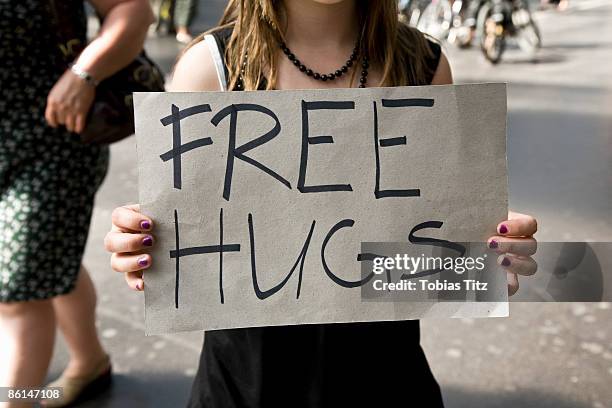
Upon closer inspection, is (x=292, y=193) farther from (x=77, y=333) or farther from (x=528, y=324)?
(x=528, y=324)

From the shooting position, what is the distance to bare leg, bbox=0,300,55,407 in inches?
75.7

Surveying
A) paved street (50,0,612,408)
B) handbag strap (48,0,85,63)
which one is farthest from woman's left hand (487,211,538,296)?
paved street (50,0,612,408)

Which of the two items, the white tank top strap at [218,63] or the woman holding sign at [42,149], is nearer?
the white tank top strap at [218,63]

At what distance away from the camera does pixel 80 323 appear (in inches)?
92.5

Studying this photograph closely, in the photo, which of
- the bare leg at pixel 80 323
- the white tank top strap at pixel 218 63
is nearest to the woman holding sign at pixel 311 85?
the white tank top strap at pixel 218 63

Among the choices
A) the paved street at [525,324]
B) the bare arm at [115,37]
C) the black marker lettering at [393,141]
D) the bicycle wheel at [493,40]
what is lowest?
the paved street at [525,324]

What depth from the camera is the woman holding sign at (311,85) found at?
52.9 inches

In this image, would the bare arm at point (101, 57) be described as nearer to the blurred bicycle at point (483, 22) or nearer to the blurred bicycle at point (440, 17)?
the blurred bicycle at point (483, 22)

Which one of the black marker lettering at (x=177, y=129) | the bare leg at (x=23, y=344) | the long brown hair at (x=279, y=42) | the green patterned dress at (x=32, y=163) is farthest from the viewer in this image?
the bare leg at (x=23, y=344)

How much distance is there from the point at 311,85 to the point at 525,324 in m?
2.01

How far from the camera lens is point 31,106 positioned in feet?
6.13

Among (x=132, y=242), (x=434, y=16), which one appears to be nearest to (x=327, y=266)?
(x=132, y=242)

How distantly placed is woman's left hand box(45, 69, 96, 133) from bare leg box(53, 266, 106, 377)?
2.12 feet

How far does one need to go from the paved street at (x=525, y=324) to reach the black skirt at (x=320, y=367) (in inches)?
47.5
